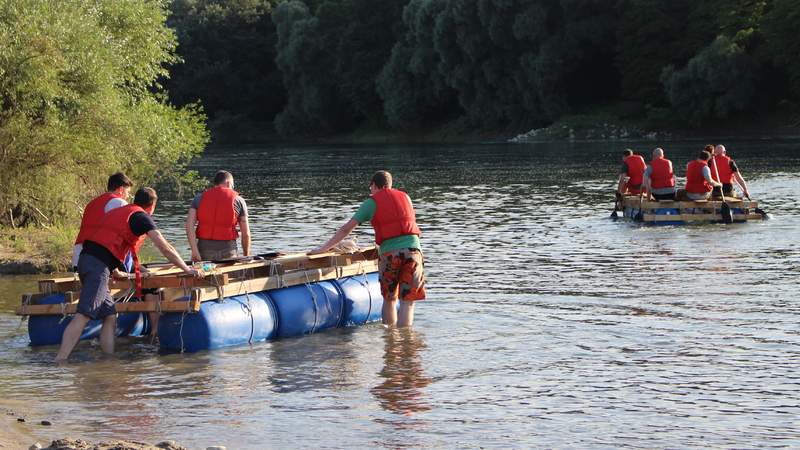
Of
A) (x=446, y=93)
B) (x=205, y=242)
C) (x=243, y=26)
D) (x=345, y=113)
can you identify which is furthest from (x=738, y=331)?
(x=243, y=26)

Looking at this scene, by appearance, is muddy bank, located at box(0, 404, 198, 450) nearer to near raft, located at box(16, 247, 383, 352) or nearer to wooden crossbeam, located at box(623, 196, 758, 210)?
near raft, located at box(16, 247, 383, 352)

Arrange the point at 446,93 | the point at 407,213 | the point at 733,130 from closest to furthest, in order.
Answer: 1. the point at 407,213
2. the point at 733,130
3. the point at 446,93

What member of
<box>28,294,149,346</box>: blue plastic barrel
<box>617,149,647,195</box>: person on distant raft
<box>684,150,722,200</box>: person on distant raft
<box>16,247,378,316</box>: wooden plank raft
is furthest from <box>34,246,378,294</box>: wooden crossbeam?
<box>617,149,647,195</box>: person on distant raft

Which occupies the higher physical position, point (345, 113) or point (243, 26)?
point (243, 26)

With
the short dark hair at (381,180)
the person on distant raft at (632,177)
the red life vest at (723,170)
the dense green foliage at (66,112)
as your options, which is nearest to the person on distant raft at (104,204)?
the short dark hair at (381,180)

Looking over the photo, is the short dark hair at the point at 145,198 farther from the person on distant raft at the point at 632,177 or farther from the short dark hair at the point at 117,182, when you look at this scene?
the person on distant raft at the point at 632,177

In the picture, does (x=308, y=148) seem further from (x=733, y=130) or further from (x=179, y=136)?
(x=179, y=136)

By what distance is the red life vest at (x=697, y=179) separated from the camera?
26938 millimetres

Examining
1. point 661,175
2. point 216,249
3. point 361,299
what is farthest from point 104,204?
point 661,175

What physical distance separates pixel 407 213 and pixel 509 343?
5.89 ft

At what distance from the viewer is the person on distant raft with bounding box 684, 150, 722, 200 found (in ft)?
88.3

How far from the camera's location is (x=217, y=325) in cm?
1373

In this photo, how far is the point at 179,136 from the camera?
26297mm

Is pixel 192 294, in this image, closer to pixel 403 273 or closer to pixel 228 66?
pixel 403 273
